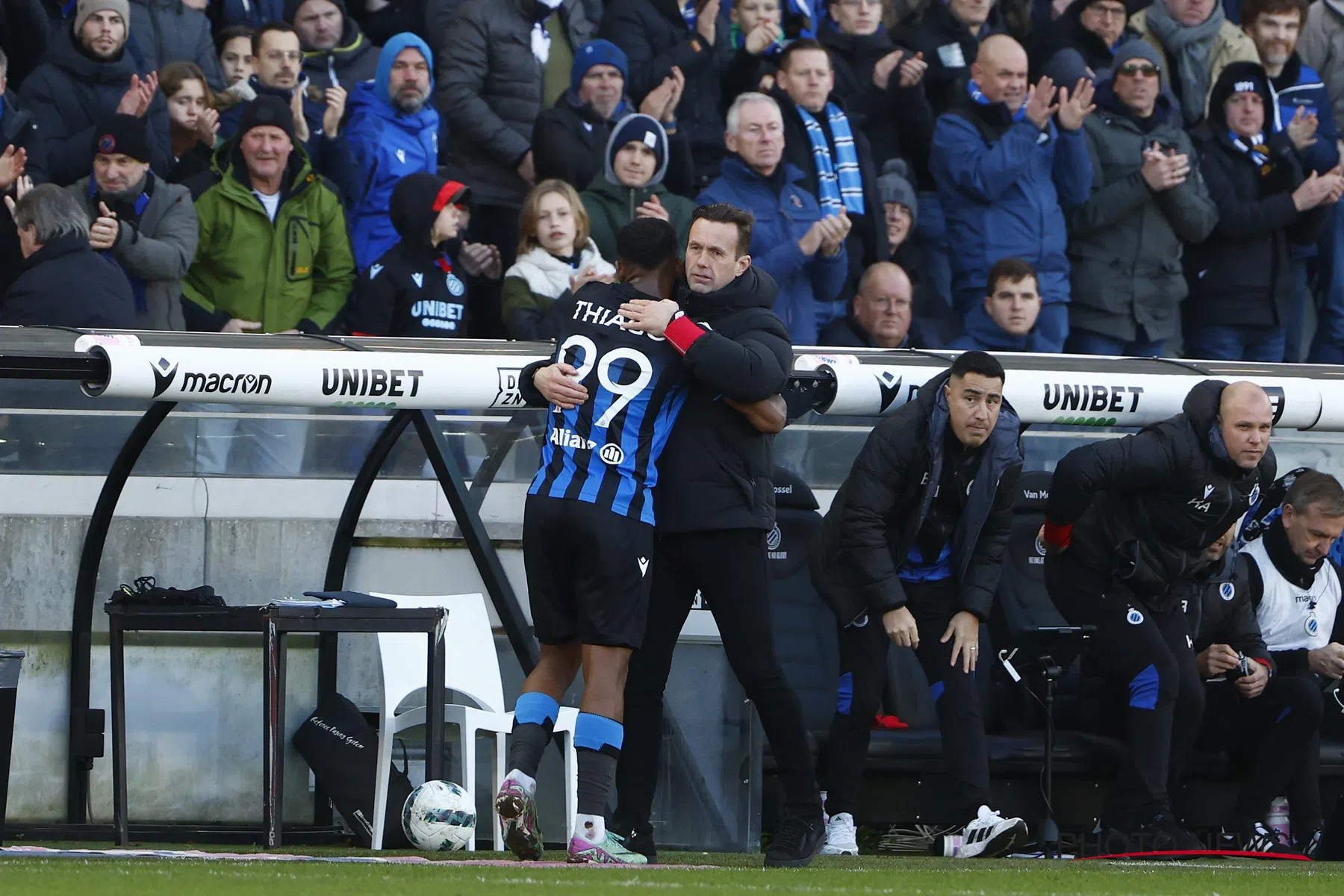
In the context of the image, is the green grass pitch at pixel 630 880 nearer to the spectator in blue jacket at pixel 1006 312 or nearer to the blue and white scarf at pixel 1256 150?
the spectator in blue jacket at pixel 1006 312

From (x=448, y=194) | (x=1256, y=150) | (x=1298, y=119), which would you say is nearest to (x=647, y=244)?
(x=448, y=194)

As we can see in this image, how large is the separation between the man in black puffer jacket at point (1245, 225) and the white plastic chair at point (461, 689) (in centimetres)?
510

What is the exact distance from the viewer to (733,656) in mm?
5910

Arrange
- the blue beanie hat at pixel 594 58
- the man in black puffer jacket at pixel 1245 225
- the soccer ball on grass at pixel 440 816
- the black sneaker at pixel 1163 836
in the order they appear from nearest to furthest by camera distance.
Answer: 1. the soccer ball on grass at pixel 440 816
2. the black sneaker at pixel 1163 836
3. the blue beanie hat at pixel 594 58
4. the man in black puffer jacket at pixel 1245 225

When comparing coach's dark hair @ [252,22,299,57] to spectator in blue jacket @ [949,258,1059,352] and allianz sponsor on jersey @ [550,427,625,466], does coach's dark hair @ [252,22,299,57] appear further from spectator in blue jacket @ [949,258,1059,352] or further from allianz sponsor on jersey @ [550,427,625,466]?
allianz sponsor on jersey @ [550,427,625,466]

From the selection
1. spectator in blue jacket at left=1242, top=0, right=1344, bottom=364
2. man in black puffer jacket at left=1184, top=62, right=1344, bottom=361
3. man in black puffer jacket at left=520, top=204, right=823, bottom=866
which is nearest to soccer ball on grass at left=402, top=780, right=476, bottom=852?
man in black puffer jacket at left=520, top=204, right=823, bottom=866

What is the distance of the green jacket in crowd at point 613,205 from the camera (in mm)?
9492

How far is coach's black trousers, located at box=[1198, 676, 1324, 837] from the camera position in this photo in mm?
8039

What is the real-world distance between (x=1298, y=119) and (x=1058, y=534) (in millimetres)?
4775

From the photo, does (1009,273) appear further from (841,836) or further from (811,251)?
(841,836)

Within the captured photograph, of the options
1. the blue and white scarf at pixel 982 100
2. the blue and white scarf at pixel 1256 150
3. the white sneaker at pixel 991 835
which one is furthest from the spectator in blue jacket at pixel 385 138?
the blue and white scarf at pixel 1256 150

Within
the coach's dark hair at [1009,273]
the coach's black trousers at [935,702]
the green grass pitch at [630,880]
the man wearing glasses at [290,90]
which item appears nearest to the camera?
the green grass pitch at [630,880]

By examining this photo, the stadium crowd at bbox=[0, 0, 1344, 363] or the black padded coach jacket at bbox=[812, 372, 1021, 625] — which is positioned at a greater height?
the stadium crowd at bbox=[0, 0, 1344, 363]

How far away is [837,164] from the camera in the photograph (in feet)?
33.5
